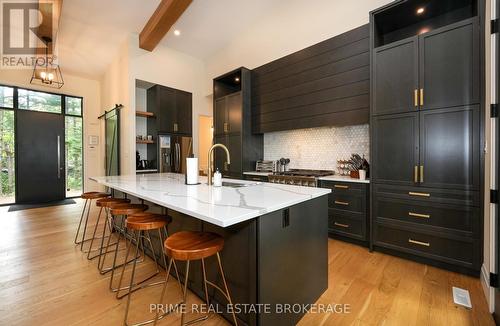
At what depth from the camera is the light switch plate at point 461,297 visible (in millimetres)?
1658

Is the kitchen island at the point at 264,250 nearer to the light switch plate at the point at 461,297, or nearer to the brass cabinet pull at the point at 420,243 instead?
the light switch plate at the point at 461,297

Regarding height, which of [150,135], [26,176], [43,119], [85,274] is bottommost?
[85,274]

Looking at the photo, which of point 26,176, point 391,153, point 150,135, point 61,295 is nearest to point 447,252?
point 391,153

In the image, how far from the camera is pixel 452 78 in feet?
6.85

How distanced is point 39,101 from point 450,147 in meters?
8.48

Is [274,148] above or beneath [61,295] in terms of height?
above

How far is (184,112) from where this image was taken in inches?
218

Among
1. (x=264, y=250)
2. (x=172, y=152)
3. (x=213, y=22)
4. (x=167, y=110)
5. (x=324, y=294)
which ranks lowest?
(x=324, y=294)

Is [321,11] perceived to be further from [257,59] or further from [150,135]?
[150,135]

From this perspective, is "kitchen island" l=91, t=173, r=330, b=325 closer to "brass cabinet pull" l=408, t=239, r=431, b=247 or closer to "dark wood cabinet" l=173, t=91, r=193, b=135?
"brass cabinet pull" l=408, t=239, r=431, b=247

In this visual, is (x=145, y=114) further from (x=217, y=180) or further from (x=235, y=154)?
(x=217, y=180)

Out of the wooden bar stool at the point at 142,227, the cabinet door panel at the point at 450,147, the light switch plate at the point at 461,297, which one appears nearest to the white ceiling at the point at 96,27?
the wooden bar stool at the point at 142,227

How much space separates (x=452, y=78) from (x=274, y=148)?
109 inches

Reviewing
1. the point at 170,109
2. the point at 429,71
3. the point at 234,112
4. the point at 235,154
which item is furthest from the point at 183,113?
the point at 429,71
